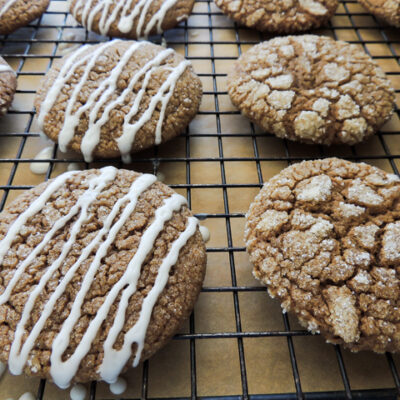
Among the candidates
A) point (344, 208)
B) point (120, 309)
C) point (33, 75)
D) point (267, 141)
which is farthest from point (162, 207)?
point (33, 75)

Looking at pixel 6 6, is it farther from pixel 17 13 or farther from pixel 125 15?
pixel 125 15

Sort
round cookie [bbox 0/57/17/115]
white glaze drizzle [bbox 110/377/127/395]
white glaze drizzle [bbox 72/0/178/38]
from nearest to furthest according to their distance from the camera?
white glaze drizzle [bbox 110/377/127/395] → round cookie [bbox 0/57/17/115] → white glaze drizzle [bbox 72/0/178/38]

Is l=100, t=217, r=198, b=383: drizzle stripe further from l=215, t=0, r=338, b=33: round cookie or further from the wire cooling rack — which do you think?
l=215, t=0, r=338, b=33: round cookie

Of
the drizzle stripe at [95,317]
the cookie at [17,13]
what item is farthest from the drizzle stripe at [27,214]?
the cookie at [17,13]

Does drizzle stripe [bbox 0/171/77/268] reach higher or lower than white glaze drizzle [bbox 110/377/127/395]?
higher

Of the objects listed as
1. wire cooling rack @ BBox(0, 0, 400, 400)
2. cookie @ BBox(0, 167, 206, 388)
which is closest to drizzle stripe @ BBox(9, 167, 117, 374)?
cookie @ BBox(0, 167, 206, 388)
